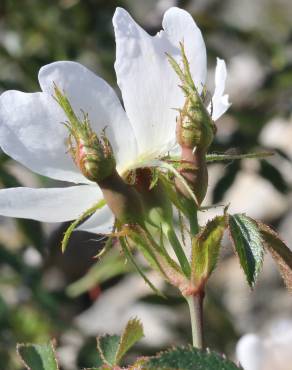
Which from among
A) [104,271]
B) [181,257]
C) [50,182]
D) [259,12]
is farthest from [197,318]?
[259,12]

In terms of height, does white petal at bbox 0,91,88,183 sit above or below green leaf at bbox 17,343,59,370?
above

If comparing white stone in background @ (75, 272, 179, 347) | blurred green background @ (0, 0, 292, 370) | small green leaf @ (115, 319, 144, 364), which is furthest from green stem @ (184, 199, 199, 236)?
white stone in background @ (75, 272, 179, 347)

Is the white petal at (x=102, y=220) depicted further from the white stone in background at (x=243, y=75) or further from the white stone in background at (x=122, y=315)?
the white stone in background at (x=243, y=75)

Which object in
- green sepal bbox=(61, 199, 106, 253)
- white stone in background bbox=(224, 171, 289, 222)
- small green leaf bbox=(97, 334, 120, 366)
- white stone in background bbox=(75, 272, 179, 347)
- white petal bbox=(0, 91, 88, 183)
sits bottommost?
white stone in background bbox=(224, 171, 289, 222)

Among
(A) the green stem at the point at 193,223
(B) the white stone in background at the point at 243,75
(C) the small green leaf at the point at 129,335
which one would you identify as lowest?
(B) the white stone in background at the point at 243,75

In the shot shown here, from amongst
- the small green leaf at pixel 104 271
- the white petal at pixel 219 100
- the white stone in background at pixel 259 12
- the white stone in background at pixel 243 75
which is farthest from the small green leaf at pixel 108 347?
the white stone in background at pixel 259 12

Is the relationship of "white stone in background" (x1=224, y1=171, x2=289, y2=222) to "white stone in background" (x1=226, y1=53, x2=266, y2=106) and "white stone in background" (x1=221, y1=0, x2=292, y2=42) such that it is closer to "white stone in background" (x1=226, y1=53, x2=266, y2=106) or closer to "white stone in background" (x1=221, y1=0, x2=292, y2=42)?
"white stone in background" (x1=226, y1=53, x2=266, y2=106)
